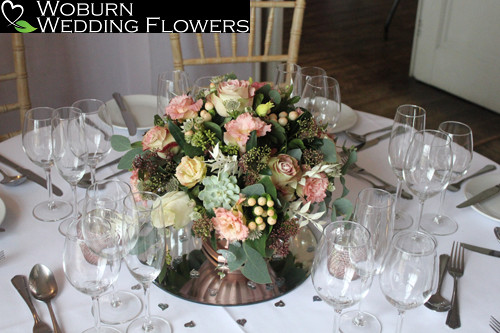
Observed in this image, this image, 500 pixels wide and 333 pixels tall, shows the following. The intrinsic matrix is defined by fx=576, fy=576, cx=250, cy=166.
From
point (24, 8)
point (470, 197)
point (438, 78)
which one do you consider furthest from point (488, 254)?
point (438, 78)

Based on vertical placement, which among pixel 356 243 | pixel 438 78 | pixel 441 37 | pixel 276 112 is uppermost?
pixel 276 112

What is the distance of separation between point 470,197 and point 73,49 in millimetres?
2052

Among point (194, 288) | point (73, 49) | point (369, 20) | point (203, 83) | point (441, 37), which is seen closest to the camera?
point (194, 288)

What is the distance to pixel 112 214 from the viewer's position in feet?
3.10

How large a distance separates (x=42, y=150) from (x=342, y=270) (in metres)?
0.75

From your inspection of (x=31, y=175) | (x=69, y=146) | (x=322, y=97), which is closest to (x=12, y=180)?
(x=31, y=175)

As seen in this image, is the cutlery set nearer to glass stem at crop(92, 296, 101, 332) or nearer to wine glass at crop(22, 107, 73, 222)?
glass stem at crop(92, 296, 101, 332)

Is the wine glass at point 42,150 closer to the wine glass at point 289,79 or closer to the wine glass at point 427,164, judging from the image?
the wine glass at point 289,79

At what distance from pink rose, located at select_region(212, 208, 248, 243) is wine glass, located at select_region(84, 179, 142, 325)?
162mm

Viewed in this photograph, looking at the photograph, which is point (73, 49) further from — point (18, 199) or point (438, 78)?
point (438, 78)

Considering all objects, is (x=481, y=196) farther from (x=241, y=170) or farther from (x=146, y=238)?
(x=146, y=238)

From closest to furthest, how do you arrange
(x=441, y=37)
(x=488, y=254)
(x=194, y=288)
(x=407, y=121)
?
(x=194, y=288)
(x=488, y=254)
(x=407, y=121)
(x=441, y=37)

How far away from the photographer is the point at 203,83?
4.73ft

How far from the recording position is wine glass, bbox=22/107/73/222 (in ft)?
4.09
